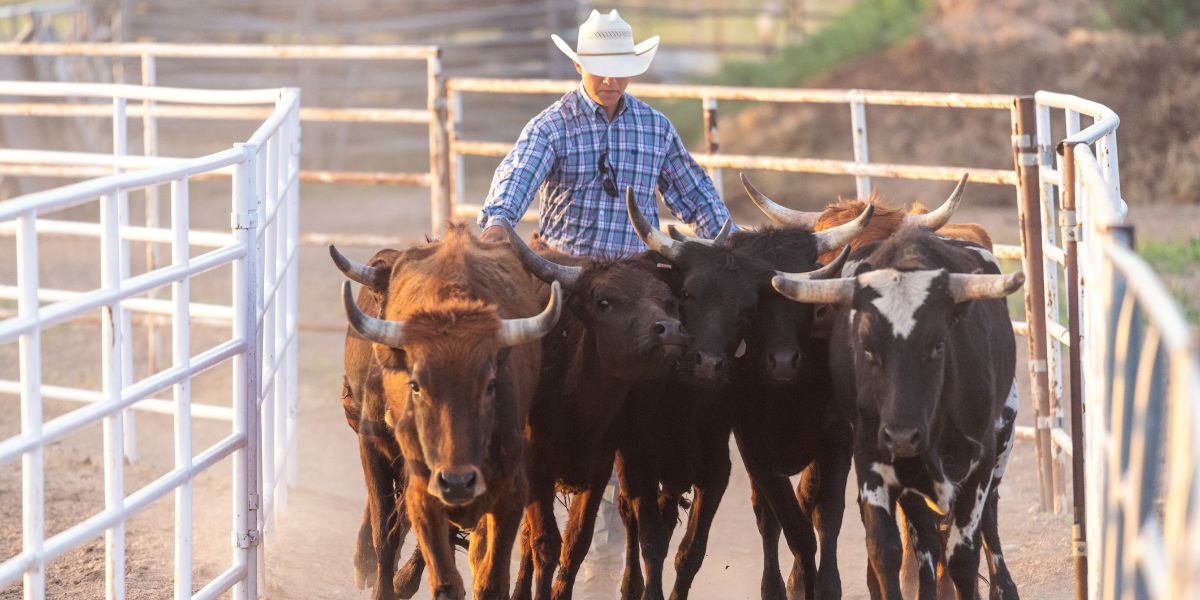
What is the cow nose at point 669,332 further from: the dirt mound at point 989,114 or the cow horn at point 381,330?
the dirt mound at point 989,114

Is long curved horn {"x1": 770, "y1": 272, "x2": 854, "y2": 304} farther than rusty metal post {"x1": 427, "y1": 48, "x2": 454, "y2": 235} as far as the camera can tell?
No

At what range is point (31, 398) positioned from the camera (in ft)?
13.6

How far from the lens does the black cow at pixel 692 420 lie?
219 inches

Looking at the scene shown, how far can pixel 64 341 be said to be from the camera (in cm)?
1187

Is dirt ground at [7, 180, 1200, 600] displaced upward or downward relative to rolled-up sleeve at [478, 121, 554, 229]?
downward

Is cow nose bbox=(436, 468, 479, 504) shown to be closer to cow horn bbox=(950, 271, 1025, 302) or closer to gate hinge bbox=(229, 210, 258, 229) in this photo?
gate hinge bbox=(229, 210, 258, 229)

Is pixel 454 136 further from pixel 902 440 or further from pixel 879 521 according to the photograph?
pixel 902 440

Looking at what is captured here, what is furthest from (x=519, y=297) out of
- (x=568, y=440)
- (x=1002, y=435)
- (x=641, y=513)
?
(x=1002, y=435)

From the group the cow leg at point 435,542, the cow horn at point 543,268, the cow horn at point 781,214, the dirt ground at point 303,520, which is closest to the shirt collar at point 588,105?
the cow horn at point 781,214

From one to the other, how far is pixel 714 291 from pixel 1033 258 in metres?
2.49

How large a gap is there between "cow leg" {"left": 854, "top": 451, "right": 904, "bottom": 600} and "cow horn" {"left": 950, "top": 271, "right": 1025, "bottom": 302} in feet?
1.81

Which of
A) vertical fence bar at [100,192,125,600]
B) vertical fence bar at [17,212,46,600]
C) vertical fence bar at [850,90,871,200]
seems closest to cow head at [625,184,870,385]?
vertical fence bar at [100,192,125,600]

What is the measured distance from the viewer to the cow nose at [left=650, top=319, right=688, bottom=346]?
16.9 ft

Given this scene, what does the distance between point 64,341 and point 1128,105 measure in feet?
34.4
